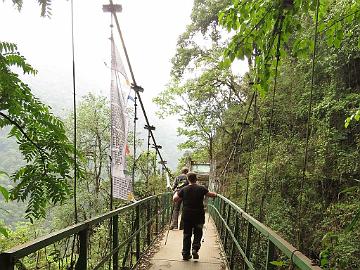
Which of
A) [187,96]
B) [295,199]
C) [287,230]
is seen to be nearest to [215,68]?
[187,96]

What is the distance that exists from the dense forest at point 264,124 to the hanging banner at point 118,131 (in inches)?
36.0

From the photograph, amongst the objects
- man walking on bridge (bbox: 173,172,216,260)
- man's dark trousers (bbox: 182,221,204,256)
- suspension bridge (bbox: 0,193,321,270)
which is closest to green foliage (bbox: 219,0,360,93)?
suspension bridge (bbox: 0,193,321,270)

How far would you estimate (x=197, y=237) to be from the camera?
5.02 meters

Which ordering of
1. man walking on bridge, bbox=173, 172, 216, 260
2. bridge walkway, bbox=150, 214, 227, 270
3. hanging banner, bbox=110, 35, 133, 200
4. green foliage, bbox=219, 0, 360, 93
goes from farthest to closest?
man walking on bridge, bbox=173, 172, 216, 260, bridge walkway, bbox=150, 214, 227, 270, hanging banner, bbox=110, 35, 133, 200, green foliage, bbox=219, 0, 360, 93

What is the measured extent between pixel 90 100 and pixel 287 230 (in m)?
19.0

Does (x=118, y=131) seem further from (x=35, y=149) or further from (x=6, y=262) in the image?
(x=6, y=262)

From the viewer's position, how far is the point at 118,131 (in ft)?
11.7

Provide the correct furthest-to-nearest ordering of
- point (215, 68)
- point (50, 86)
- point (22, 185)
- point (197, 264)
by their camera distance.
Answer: point (50, 86), point (215, 68), point (197, 264), point (22, 185)

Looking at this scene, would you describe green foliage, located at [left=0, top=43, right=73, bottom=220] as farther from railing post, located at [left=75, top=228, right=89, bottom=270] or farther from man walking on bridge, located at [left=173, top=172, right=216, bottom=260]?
man walking on bridge, located at [left=173, top=172, right=216, bottom=260]

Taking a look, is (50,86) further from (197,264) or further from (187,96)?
(197,264)

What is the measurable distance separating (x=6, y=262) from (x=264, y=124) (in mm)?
11437

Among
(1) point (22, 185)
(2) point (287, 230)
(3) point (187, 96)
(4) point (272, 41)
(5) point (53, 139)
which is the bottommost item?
(2) point (287, 230)

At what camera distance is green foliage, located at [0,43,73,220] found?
1825 millimetres

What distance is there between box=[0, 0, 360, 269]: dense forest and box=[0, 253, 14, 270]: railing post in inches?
10.9
